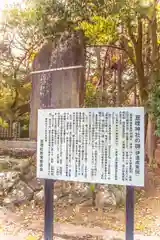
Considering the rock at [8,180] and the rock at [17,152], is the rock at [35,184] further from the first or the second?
the rock at [17,152]

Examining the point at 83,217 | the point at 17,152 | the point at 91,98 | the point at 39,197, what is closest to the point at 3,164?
the point at 39,197

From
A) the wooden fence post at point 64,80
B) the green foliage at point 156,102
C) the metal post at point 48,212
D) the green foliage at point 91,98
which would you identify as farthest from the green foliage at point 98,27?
the metal post at point 48,212

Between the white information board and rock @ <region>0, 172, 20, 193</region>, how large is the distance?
9.53 ft

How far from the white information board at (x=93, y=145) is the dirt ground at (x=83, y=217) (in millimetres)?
1533

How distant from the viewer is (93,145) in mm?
3062

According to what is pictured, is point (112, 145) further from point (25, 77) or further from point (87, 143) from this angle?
point (25, 77)

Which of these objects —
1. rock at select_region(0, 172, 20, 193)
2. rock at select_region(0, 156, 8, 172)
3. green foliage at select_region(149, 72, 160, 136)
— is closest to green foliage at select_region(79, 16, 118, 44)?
green foliage at select_region(149, 72, 160, 136)

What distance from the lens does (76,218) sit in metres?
4.82

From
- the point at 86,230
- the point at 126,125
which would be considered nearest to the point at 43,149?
the point at 126,125

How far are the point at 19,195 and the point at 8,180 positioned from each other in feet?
1.81

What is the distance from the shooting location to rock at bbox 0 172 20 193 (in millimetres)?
5816

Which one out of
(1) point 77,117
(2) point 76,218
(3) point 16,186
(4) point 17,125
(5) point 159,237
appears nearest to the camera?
(1) point 77,117

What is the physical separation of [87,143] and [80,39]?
2253 mm

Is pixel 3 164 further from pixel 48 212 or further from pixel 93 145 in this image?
pixel 93 145
